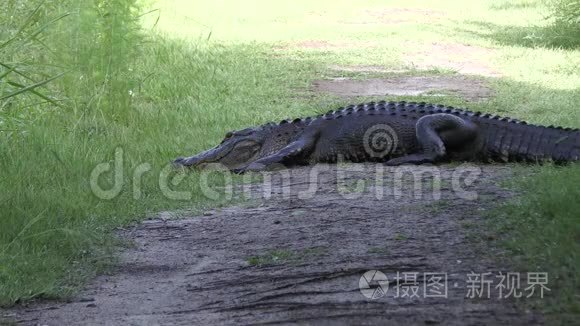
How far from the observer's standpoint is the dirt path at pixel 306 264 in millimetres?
3877

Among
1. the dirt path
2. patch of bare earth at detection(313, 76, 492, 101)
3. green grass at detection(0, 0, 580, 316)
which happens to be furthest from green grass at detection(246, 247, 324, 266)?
patch of bare earth at detection(313, 76, 492, 101)

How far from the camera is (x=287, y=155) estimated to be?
7.45 m

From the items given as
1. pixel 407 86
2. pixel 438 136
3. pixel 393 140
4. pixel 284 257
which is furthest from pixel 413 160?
pixel 407 86

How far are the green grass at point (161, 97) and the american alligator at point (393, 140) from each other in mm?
596

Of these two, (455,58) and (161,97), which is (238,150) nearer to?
(161,97)

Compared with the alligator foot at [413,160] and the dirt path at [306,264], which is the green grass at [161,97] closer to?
the dirt path at [306,264]

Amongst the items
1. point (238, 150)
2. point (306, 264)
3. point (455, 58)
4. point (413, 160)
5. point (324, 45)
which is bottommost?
point (306, 264)

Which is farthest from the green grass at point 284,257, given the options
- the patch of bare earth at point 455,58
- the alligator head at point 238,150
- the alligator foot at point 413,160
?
the patch of bare earth at point 455,58

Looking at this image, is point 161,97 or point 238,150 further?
point 161,97

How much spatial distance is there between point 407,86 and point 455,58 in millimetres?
2449


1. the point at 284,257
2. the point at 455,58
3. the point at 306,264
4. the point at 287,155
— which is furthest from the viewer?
the point at 455,58

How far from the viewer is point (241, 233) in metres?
5.43

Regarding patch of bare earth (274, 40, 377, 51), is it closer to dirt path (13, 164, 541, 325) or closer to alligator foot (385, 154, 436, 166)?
alligator foot (385, 154, 436, 166)

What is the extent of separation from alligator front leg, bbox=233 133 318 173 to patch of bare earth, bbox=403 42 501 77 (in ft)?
16.3
